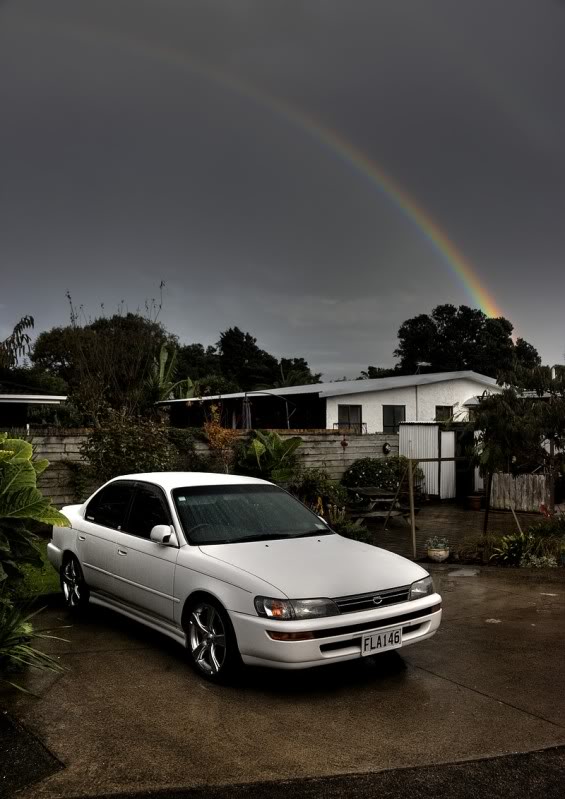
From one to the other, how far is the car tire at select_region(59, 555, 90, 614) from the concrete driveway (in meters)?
0.62

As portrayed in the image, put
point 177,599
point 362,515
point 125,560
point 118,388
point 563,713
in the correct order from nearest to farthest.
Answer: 1. point 563,713
2. point 177,599
3. point 125,560
4. point 362,515
5. point 118,388

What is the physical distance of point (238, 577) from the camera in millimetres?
4762

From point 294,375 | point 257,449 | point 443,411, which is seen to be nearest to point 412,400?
point 443,411

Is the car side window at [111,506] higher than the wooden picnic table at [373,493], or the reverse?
the car side window at [111,506]

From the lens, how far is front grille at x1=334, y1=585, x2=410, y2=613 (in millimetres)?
4668

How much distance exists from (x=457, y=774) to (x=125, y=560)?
10.9ft

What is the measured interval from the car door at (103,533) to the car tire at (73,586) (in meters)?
0.17

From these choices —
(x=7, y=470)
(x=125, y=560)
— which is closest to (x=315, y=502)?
(x=125, y=560)

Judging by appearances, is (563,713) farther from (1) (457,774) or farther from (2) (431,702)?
(1) (457,774)

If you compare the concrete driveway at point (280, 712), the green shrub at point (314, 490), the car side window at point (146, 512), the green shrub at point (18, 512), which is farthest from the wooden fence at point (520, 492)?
the green shrub at point (18, 512)

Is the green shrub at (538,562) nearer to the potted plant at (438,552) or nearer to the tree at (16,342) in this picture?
the potted plant at (438,552)

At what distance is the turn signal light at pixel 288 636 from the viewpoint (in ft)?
14.6

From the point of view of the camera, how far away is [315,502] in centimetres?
1334

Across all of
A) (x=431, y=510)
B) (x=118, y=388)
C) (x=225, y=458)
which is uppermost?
(x=118, y=388)
